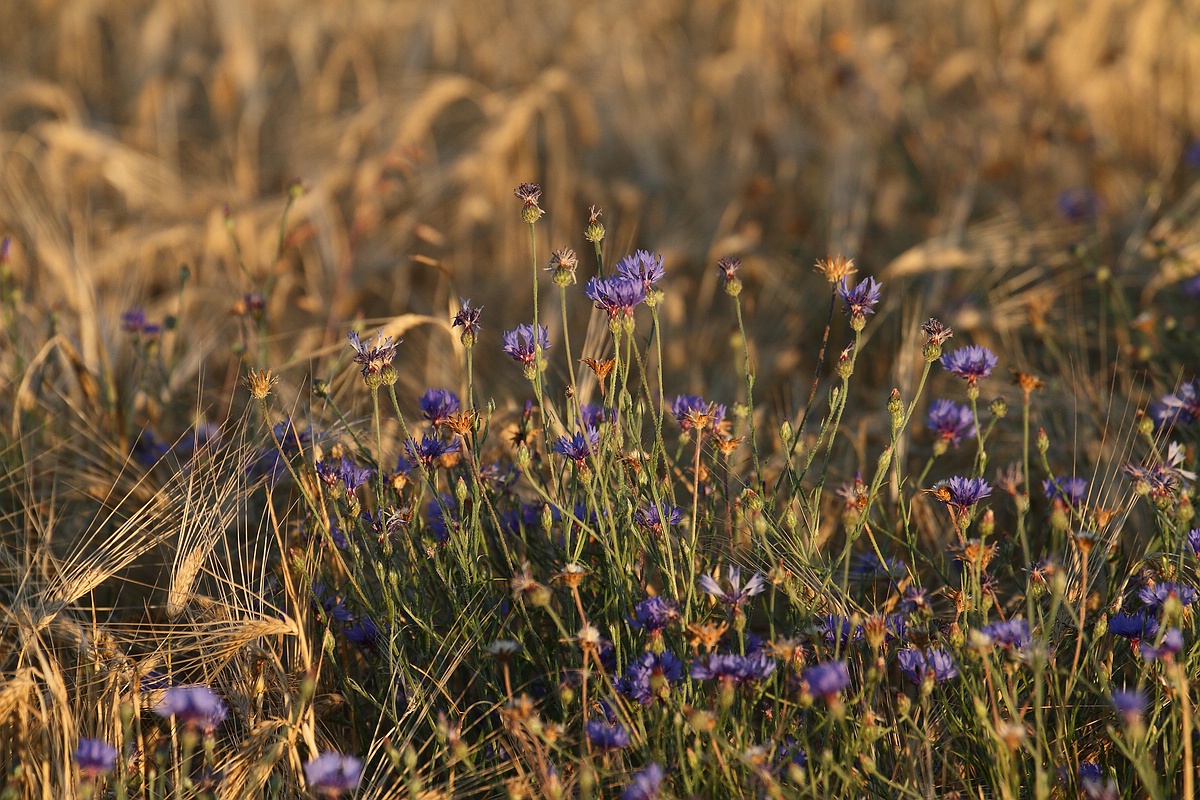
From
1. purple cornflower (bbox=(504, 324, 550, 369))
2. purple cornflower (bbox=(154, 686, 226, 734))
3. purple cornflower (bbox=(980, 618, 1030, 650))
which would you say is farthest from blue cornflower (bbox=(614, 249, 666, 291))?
purple cornflower (bbox=(154, 686, 226, 734))

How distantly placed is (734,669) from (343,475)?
2.03ft

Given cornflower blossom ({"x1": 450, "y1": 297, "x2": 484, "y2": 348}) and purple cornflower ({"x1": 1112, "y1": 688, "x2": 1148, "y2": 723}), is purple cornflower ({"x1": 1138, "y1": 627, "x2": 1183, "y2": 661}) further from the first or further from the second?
cornflower blossom ({"x1": 450, "y1": 297, "x2": 484, "y2": 348})

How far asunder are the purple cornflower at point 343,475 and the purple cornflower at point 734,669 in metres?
0.55

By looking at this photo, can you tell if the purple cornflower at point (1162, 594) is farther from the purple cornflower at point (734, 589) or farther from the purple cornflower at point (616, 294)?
the purple cornflower at point (616, 294)

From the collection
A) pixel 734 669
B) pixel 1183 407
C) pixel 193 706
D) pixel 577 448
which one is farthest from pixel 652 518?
pixel 1183 407

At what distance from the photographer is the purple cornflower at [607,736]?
1375mm

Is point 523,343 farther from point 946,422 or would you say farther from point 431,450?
point 946,422

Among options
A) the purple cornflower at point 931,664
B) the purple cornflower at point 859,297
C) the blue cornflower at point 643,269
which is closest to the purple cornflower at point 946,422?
the purple cornflower at point 859,297

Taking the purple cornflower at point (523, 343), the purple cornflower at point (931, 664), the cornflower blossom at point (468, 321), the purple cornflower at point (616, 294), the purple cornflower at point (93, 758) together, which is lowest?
the purple cornflower at point (93, 758)

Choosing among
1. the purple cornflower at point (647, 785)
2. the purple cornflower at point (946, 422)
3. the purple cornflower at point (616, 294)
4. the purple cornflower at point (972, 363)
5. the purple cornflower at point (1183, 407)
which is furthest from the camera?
the purple cornflower at point (1183, 407)

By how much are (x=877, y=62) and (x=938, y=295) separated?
1.38m

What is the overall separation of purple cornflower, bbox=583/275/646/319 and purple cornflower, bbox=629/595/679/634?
367mm

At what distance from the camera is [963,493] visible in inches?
60.7

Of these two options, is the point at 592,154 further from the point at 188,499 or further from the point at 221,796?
the point at 221,796
